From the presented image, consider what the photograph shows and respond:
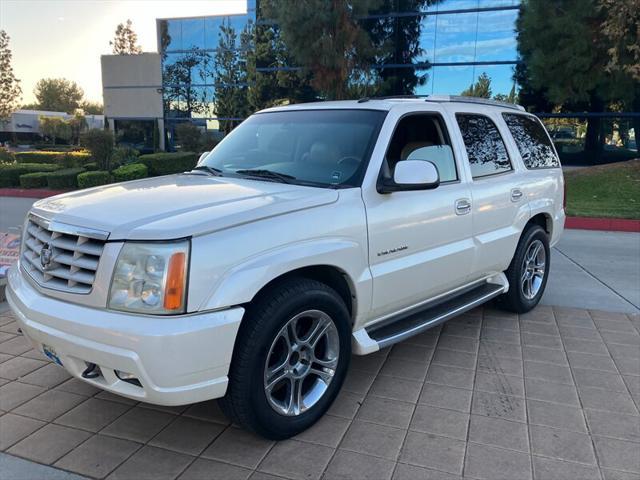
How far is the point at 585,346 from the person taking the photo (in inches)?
179

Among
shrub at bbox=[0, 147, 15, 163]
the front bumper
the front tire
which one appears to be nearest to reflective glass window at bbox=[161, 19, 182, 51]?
shrub at bbox=[0, 147, 15, 163]

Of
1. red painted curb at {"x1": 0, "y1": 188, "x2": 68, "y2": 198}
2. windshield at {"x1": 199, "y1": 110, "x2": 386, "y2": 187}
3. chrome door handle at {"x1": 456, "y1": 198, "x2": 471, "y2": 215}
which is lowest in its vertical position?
red painted curb at {"x1": 0, "y1": 188, "x2": 68, "y2": 198}

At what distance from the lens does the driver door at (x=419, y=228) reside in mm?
3465

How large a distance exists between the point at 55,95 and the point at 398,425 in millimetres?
105030

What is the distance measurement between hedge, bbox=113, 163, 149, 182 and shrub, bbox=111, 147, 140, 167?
1.22 meters

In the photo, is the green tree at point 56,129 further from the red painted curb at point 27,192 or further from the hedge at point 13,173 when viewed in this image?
the red painted curb at point 27,192

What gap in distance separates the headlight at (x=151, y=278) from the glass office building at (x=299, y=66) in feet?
59.3

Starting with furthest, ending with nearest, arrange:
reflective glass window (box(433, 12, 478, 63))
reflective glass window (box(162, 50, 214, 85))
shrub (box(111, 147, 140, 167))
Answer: reflective glass window (box(162, 50, 214, 85)) → reflective glass window (box(433, 12, 478, 63)) → shrub (box(111, 147, 140, 167))

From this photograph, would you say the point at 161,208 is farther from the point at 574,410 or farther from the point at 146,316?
the point at 574,410

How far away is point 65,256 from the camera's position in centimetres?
282

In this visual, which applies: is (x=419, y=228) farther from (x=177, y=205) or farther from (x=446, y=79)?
(x=446, y=79)

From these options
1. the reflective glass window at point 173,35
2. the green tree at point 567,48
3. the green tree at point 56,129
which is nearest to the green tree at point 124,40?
the green tree at point 56,129

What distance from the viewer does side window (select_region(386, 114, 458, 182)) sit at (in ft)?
12.5

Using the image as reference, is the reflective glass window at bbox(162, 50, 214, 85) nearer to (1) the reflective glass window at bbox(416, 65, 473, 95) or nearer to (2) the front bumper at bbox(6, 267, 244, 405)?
(1) the reflective glass window at bbox(416, 65, 473, 95)
